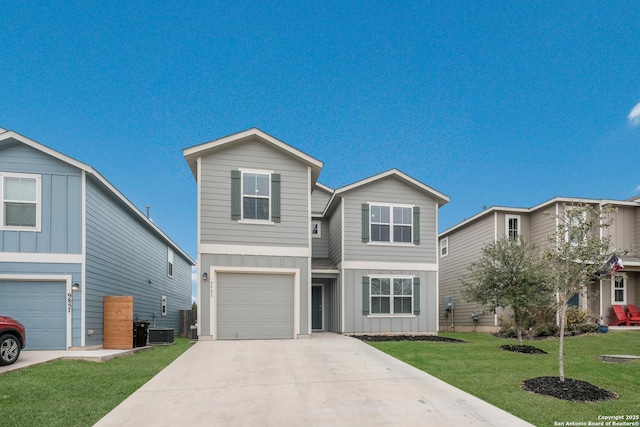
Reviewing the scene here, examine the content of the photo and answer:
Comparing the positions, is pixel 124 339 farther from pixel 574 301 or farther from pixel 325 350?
pixel 574 301

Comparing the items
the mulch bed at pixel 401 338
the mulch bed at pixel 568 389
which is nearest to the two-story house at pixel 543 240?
the mulch bed at pixel 401 338

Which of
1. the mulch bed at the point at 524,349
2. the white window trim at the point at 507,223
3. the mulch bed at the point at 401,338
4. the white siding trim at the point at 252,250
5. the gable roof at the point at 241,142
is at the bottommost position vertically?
the mulch bed at the point at 401,338

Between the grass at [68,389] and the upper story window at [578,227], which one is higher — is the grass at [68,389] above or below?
below

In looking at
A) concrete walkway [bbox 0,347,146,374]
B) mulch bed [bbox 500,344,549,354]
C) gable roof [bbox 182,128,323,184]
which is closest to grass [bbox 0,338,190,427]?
concrete walkway [bbox 0,347,146,374]

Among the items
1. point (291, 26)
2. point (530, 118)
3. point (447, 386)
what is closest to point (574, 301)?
point (530, 118)

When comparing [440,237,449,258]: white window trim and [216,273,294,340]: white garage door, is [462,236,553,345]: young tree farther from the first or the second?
[440,237,449,258]: white window trim

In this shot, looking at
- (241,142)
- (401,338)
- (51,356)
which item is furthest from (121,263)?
(401,338)

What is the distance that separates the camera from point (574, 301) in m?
16.6

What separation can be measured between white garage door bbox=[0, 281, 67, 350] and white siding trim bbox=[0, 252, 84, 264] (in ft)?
2.06

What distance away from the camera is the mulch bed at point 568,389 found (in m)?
5.39

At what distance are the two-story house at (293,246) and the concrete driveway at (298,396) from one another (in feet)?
10.7

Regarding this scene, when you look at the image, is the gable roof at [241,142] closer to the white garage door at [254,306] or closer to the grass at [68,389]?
the white garage door at [254,306]

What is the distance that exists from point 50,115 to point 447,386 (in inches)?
1133

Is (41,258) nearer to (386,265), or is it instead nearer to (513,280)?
(386,265)
